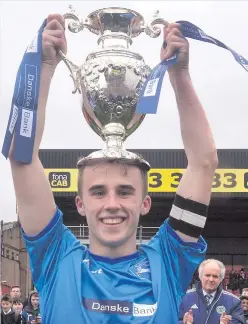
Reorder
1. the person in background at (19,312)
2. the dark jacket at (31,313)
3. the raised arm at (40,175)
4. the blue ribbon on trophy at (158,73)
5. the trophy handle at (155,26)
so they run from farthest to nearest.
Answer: the person in background at (19,312) < the dark jacket at (31,313) < the trophy handle at (155,26) < the raised arm at (40,175) < the blue ribbon on trophy at (158,73)

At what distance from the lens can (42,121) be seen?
2752 mm

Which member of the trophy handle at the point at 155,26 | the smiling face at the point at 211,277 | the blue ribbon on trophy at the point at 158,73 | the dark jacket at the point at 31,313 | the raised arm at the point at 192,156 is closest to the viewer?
the blue ribbon on trophy at the point at 158,73

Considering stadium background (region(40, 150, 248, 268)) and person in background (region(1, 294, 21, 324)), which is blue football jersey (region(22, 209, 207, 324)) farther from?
stadium background (region(40, 150, 248, 268))

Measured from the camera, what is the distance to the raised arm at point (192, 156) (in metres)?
2.84

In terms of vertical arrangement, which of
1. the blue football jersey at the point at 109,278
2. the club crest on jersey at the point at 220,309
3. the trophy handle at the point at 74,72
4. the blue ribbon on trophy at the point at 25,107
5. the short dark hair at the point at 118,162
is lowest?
the club crest on jersey at the point at 220,309

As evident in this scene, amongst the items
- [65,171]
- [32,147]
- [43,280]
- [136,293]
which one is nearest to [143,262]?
[136,293]

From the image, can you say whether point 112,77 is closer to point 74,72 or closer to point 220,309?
point 74,72

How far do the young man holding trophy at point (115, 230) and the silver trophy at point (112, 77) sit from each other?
102 mm

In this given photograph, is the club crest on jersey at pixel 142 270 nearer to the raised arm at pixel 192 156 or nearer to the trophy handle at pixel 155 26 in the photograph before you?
the raised arm at pixel 192 156

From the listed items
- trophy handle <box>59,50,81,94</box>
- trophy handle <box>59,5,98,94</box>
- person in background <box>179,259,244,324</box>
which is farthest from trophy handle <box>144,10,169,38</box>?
person in background <box>179,259,244,324</box>

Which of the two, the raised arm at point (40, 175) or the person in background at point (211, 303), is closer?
the raised arm at point (40, 175)

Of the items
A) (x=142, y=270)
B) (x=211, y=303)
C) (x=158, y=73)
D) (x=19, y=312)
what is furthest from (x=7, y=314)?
(x=158, y=73)

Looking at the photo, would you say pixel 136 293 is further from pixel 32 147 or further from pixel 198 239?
pixel 32 147

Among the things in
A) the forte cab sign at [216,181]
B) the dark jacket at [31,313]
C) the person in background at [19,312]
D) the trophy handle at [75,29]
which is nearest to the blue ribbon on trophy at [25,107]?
the trophy handle at [75,29]
